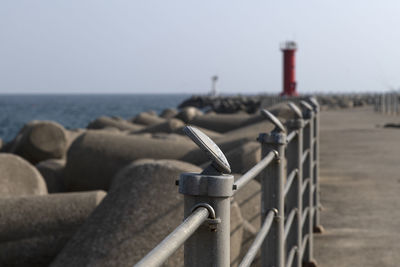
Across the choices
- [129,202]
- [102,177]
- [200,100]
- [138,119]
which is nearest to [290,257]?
[129,202]

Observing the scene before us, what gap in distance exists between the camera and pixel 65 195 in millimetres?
4559

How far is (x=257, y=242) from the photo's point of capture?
2061 millimetres

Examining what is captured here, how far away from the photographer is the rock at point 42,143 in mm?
10734

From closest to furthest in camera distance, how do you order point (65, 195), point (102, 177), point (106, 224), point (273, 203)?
point (273, 203), point (106, 224), point (65, 195), point (102, 177)

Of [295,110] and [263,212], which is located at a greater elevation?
[295,110]

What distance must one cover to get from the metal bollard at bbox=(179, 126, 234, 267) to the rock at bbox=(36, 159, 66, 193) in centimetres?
670

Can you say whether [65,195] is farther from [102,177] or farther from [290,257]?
[102,177]

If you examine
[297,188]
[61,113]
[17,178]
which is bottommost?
[61,113]

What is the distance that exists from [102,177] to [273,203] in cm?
509

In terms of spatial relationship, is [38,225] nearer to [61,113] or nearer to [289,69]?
[289,69]

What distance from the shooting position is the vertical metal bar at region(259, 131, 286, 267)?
256 centimetres

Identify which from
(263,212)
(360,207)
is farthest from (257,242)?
(360,207)

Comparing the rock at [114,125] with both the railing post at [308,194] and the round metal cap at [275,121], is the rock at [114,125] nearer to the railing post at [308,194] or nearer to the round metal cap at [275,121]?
the railing post at [308,194]

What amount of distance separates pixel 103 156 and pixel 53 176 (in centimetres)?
103
